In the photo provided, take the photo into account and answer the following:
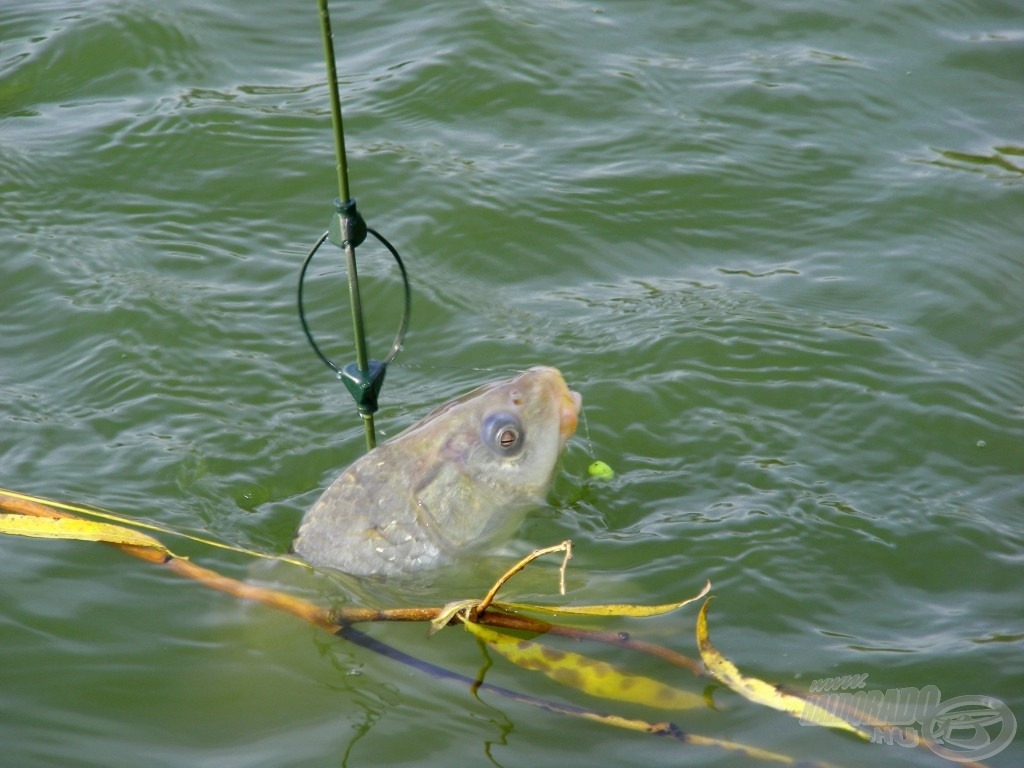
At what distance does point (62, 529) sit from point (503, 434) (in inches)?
56.2

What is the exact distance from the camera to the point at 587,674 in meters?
3.66

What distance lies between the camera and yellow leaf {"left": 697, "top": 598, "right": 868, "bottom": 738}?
11.2 feet

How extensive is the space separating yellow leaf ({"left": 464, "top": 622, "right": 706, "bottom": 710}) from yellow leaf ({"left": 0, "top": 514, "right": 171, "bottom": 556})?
1153 millimetres

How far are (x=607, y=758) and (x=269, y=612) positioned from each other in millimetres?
1261

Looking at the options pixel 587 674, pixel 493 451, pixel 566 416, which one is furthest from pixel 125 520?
pixel 587 674

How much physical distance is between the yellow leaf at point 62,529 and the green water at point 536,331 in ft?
1.00

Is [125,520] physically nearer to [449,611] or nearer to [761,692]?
[449,611]

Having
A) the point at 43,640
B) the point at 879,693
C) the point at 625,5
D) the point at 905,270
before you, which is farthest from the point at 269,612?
the point at 625,5

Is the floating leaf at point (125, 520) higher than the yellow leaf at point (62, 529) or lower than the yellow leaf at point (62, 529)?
lower

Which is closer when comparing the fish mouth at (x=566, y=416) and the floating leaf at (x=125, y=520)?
the fish mouth at (x=566, y=416)


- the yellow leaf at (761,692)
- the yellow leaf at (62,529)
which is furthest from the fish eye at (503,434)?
the yellow leaf at (62,529)

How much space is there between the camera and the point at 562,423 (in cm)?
410

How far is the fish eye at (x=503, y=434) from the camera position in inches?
159

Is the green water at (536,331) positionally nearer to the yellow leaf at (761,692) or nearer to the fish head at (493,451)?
the yellow leaf at (761,692)
